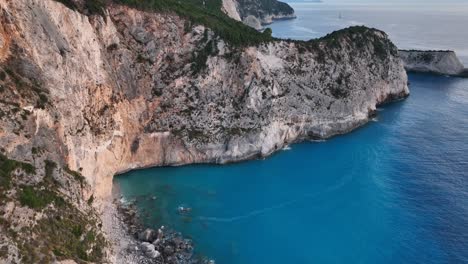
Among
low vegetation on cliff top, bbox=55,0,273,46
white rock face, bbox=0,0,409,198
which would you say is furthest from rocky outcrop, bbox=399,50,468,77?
low vegetation on cliff top, bbox=55,0,273,46

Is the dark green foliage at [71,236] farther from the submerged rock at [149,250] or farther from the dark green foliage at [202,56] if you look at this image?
the dark green foliage at [202,56]

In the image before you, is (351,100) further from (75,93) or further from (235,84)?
(75,93)

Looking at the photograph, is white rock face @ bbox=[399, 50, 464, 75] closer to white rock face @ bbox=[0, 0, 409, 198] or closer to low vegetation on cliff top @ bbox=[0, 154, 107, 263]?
white rock face @ bbox=[0, 0, 409, 198]

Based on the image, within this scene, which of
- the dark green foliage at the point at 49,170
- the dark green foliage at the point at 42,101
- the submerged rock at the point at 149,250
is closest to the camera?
the dark green foliage at the point at 49,170

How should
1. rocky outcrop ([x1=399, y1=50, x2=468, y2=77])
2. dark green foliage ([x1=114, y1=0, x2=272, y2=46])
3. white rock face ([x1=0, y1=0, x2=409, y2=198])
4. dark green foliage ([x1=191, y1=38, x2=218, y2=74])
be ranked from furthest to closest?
rocky outcrop ([x1=399, y1=50, x2=468, y2=77]), dark green foliage ([x1=191, y1=38, x2=218, y2=74]), dark green foliage ([x1=114, y1=0, x2=272, y2=46]), white rock face ([x1=0, y1=0, x2=409, y2=198])

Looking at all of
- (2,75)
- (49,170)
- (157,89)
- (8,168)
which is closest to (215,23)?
(157,89)

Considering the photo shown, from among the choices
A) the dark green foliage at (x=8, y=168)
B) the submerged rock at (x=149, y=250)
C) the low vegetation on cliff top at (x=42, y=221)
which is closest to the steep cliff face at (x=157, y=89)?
the dark green foliage at (x=8, y=168)
